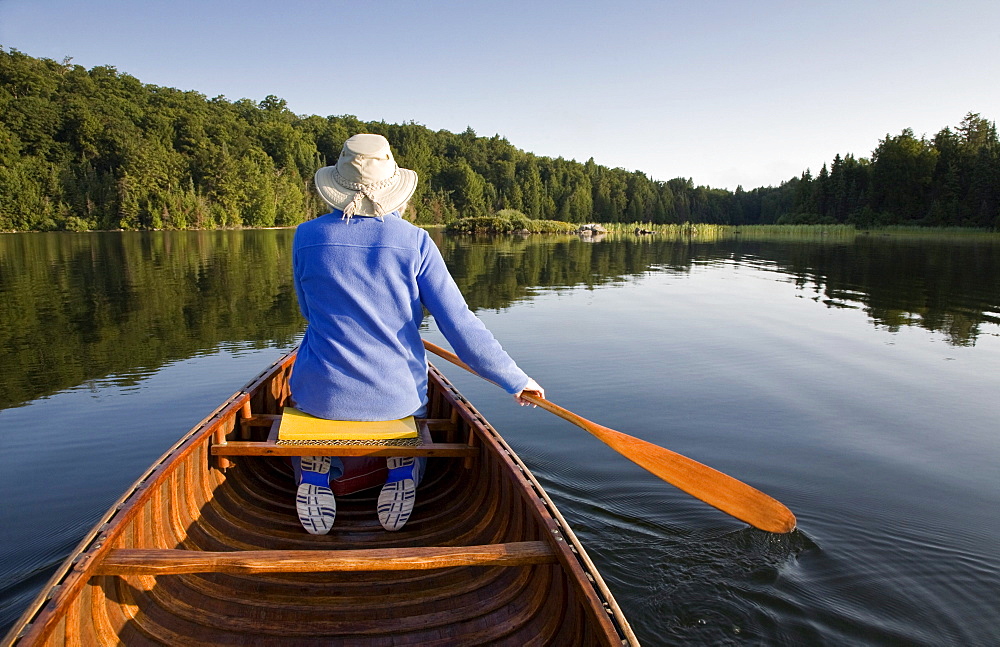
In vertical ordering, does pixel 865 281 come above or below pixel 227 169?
below

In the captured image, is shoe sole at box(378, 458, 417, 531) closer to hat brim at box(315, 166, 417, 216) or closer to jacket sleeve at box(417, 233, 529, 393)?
jacket sleeve at box(417, 233, 529, 393)

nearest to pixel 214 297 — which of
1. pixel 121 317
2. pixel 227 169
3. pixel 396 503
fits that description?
pixel 121 317

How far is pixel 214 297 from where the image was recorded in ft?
39.2

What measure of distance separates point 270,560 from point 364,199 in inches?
55.9

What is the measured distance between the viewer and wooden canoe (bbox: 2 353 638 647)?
69.1 inches

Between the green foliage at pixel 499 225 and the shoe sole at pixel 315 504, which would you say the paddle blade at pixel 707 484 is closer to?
the shoe sole at pixel 315 504

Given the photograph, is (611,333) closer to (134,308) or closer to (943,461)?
(943,461)

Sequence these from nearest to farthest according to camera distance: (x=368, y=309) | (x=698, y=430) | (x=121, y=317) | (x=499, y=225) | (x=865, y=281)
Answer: (x=368, y=309)
(x=698, y=430)
(x=121, y=317)
(x=865, y=281)
(x=499, y=225)

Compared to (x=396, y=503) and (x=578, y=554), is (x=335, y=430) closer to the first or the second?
(x=396, y=503)

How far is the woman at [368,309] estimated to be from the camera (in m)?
2.46

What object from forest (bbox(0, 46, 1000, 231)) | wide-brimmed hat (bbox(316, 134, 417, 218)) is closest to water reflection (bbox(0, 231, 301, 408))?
wide-brimmed hat (bbox(316, 134, 417, 218))

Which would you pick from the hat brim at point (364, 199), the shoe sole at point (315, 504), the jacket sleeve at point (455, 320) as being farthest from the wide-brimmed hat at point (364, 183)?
the shoe sole at point (315, 504)

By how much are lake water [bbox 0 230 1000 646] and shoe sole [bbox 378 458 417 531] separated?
1.04m

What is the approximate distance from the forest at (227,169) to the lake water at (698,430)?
168 feet
